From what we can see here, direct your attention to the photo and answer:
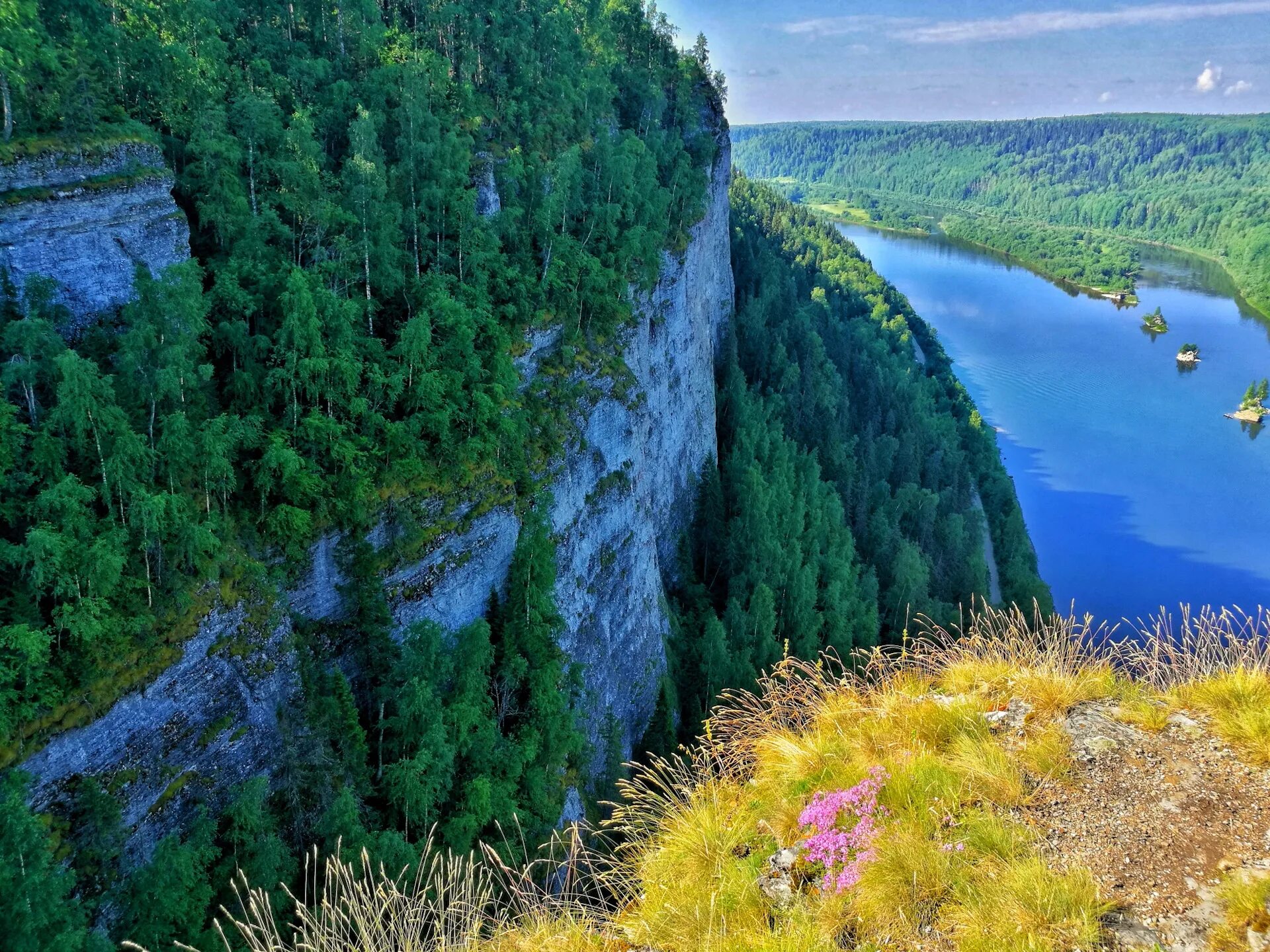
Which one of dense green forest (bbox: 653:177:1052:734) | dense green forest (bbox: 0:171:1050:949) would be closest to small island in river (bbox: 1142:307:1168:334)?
dense green forest (bbox: 653:177:1052:734)

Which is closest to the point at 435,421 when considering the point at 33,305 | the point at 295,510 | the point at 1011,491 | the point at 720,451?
the point at 295,510

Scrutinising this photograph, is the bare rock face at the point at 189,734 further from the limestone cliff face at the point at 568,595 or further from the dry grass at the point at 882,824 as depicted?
the dry grass at the point at 882,824

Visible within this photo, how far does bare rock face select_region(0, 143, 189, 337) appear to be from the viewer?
1195 centimetres

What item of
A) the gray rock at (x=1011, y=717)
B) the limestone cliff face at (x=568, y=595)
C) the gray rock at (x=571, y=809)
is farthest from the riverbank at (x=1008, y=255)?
the gray rock at (x=1011, y=717)

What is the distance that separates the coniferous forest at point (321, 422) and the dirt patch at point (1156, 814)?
564cm

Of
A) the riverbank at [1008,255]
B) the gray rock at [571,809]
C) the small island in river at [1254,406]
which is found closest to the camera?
the gray rock at [571,809]

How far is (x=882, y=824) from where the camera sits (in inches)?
231

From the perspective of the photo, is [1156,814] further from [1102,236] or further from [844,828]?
[1102,236]

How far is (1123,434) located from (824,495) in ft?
142

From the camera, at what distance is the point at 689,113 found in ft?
135

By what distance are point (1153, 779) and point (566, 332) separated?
55.0ft

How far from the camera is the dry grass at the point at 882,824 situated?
501 cm

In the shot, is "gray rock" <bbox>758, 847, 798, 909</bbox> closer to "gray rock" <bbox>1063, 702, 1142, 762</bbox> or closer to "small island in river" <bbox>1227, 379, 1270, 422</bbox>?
"gray rock" <bbox>1063, 702, 1142, 762</bbox>

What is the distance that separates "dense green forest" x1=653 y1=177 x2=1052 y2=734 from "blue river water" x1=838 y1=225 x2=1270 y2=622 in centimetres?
676
